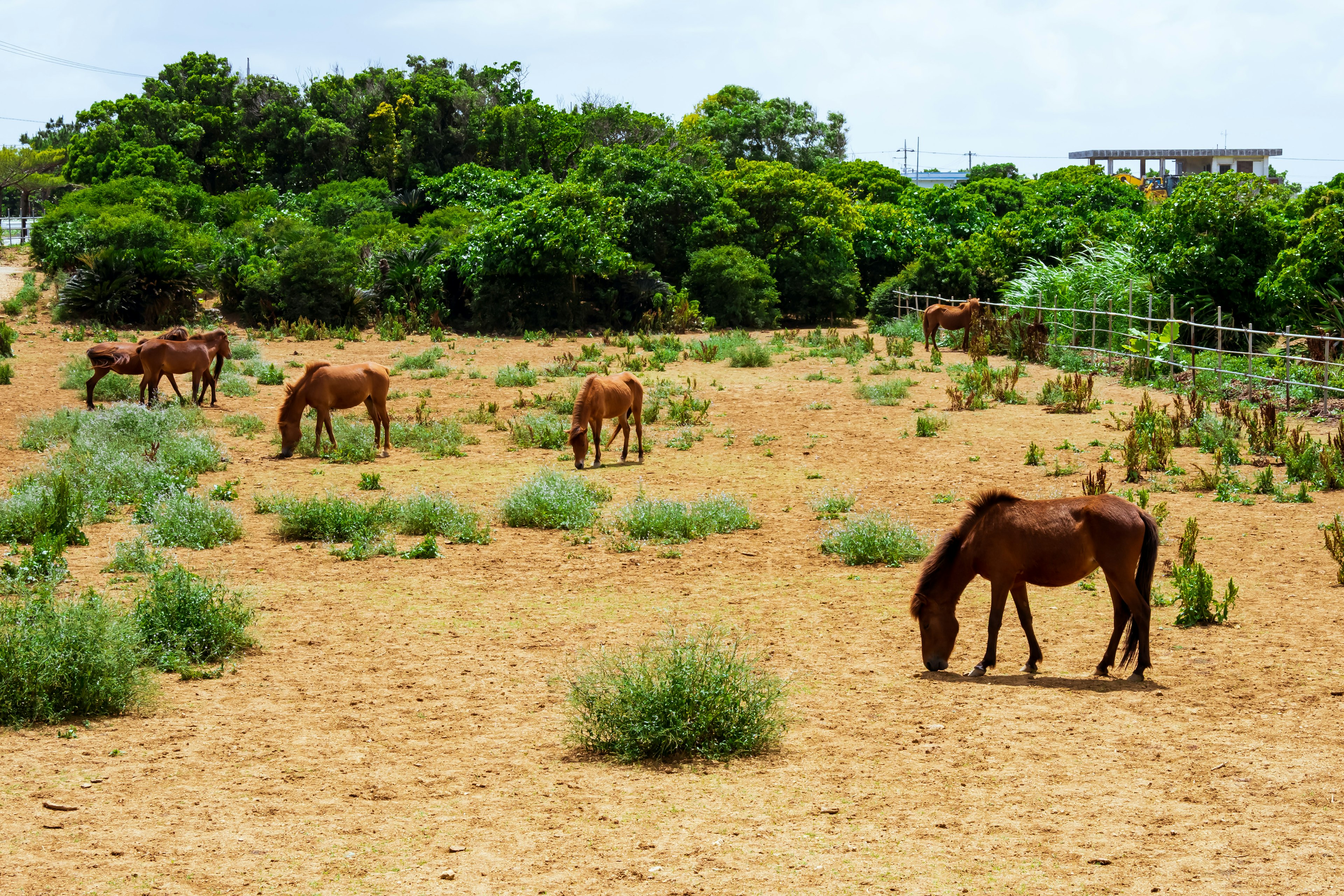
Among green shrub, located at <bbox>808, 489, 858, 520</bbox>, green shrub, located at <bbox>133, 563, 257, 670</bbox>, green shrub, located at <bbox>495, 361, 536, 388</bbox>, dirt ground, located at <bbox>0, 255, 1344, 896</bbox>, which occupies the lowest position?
dirt ground, located at <bbox>0, 255, 1344, 896</bbox>

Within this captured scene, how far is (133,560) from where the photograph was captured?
9602 mm

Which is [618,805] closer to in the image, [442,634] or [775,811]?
[775,811]

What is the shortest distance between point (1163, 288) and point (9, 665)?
24630mm

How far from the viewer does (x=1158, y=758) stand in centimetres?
561

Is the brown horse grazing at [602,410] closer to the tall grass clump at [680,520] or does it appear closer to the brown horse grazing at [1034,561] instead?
the tall grass clump at [680,520]

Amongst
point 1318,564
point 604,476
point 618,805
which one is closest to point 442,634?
point 618,805

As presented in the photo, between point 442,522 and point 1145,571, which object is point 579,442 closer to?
point 442,522

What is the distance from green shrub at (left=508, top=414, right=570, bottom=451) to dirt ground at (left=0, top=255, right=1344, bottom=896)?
5519mm

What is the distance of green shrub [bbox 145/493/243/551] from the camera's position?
10719mm

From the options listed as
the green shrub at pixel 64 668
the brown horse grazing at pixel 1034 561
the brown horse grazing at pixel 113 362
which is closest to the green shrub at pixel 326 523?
the green shrub at pixel 64 668

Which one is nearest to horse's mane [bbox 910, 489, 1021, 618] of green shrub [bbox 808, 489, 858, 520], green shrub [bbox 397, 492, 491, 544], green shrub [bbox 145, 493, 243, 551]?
green shrub [bbox 808, 489, 858, 520]

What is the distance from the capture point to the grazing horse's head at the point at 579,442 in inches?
597

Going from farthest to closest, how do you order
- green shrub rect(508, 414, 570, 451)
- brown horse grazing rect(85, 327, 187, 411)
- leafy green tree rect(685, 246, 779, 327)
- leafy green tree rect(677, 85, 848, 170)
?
leafy green tree rect(677, 85, 848, 170) < leafy green tree rect(685, 246, 779, 327) < brown horse grazing rect(85, 327, 187, 411) < green shrub rect(508, 414, 570, 451)

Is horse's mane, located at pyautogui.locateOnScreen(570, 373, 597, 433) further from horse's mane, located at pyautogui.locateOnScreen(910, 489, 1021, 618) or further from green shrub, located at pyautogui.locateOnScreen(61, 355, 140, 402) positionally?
green shrub, located at pyautogui.locateOnScreen(61, 355, 140, 402)
